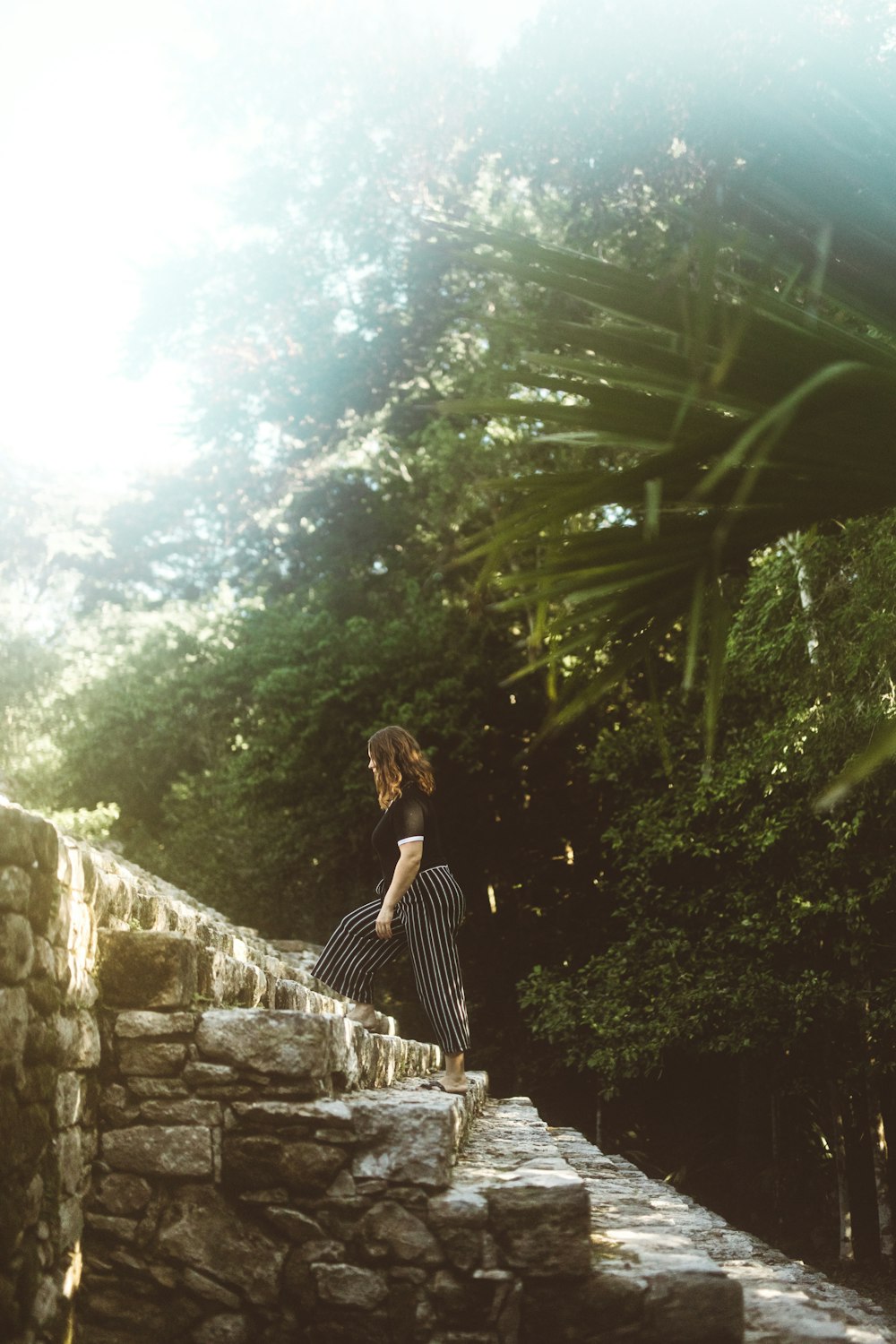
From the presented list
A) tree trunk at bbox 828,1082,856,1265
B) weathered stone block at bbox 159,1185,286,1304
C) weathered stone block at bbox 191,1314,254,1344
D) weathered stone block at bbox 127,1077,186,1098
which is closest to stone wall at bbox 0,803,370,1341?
weathered stone block at bbox 127,1077,186,1098

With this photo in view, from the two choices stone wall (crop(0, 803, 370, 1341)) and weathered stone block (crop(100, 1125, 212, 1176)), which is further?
weathered stone block (crop(100, 1125, 212, 1176))

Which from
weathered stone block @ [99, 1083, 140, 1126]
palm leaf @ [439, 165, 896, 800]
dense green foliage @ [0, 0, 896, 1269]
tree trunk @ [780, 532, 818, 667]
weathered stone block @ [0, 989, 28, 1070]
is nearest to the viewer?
palm leaf @ [439, 165, 896, 800]

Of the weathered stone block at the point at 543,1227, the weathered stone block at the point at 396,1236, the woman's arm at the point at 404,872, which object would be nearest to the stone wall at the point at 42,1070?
the weathered stone block at the point at 396,1236

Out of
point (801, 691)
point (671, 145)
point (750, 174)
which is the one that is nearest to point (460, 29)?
point (671, 145)

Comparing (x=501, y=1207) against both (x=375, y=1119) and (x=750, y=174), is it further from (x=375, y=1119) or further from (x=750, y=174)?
(x=750, y=174)

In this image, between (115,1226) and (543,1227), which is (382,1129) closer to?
(543,1227)

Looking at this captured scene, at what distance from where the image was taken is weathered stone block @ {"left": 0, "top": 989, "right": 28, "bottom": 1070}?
263 cm

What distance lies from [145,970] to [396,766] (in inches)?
73.1

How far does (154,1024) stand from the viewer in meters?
3.31

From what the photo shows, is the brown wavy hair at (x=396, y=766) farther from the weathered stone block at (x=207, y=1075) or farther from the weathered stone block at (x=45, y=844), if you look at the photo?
the weathered stone block at (x=45, y=844)

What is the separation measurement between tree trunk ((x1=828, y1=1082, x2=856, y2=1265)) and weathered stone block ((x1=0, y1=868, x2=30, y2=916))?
32.0 ft

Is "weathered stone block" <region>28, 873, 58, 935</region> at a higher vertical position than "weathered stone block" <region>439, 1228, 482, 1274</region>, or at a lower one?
higher

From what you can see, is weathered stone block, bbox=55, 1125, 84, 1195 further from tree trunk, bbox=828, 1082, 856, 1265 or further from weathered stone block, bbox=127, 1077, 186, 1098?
tree trunk, bbox=828, 1082, 856, 1265

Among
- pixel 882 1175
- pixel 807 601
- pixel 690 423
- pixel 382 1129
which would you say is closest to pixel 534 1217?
pixel 382 1129
